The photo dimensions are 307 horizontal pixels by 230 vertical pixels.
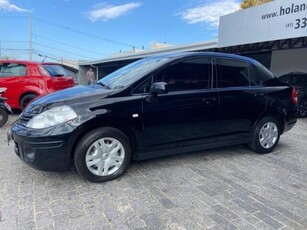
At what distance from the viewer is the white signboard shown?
28.2 ft

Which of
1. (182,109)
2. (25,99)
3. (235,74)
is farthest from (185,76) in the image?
(25,99)

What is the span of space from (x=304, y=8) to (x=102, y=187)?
27.8 feet

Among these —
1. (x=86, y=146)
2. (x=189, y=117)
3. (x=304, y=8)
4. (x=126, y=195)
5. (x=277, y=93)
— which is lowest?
(x=126, y=195)

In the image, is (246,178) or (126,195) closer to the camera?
(126,195)

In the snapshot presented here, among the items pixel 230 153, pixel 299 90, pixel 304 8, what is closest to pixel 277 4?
pixel 304 8

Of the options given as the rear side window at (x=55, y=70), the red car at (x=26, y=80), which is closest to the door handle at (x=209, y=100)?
the red car at (x=26, y=80)

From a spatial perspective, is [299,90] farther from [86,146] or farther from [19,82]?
[19,82]

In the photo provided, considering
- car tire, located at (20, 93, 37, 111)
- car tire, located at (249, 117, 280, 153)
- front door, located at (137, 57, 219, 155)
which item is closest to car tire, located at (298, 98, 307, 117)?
car tire, located at (249, 117, 280, 153)

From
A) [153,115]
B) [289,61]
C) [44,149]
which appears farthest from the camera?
[289,61]

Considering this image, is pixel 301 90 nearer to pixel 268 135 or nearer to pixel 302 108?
pixel 302 108

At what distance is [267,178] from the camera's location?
356 cm

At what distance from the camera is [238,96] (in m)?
4.10

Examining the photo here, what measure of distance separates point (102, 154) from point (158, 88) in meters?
1.05

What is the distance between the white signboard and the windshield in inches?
267
